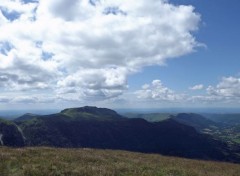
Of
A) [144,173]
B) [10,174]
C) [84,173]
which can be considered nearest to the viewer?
[10,174]

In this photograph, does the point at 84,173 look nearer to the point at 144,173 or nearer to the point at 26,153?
the point at 144,173

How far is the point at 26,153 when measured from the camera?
74.2 ft

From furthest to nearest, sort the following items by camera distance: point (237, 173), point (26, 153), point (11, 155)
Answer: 1. point (237, 173)
2. point (26, 153)
3. point (11, 155)

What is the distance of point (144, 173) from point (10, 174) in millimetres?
7450

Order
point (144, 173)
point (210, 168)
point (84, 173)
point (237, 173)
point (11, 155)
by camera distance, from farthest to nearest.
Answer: point (210, 168) → point (237, 173) → point (11, 155) → point (144, 173) → point (84, 173)

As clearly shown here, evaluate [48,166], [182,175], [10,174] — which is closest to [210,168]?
[182,175]

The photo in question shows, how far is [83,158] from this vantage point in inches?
898

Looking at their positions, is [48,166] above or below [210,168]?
above

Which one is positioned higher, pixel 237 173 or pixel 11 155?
pixel 11 155

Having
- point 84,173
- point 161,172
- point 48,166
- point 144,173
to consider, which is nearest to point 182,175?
point 161,172

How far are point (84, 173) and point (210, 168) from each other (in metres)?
12.7

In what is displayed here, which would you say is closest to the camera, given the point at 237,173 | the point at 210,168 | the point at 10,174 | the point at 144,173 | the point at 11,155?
the point at 10,174

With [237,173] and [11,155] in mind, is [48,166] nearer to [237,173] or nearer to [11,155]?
[11,155]

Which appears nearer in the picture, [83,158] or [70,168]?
[70,168]
